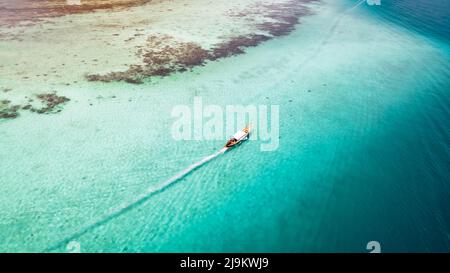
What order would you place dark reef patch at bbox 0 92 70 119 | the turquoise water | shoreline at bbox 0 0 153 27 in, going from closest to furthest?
the turquoise water, dark reef patch at bbox 0 92 70 119, shoreline at bbox 0 0 153 27

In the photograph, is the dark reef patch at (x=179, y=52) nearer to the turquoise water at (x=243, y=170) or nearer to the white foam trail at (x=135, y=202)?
the turquoise water at (x=243, y=170)

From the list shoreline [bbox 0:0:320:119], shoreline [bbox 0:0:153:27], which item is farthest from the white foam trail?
shoreline [bbox 0:0:153:27]

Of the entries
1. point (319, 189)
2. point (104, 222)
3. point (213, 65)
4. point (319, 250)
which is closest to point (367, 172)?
point (319, 189)

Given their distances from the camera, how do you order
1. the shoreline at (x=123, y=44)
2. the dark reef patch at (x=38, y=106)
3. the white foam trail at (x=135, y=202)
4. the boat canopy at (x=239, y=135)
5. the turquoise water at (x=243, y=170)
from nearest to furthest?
the white foam trail at (x=135, y=202), the turquoise water at (x=243, y=170), the boat canopy at (x=239, y=135), the dark reef patch at (x=38, y=106), the shoreline at (x=123, y=44)

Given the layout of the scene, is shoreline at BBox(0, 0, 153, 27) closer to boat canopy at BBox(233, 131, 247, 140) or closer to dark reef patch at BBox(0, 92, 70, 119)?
dark reef patch at BBox(0, 92, 70, 119)

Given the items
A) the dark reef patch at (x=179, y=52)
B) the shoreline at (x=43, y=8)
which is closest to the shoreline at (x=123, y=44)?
the dark reef patch at (x=179, y=52)

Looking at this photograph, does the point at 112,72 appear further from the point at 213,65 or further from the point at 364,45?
the point at 364,45
